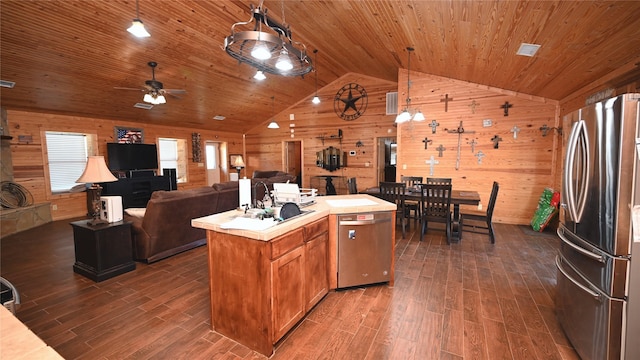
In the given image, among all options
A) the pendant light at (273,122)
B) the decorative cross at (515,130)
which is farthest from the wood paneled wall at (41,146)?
the decorative cross at (515,130)

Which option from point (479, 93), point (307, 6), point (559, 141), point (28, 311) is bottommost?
point (28, 311)

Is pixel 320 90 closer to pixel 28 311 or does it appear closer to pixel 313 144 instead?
pixel 313 144

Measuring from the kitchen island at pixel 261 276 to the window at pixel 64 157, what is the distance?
634 cm


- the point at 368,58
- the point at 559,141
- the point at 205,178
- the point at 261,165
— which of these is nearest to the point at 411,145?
the point at 368,58

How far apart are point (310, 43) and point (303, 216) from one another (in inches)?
177

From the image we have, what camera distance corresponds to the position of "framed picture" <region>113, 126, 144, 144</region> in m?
7.01

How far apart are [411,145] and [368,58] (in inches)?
87.4

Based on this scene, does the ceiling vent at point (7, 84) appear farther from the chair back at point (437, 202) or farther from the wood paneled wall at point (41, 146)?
the chair back at point (437, 202)

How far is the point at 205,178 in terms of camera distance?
9469mm

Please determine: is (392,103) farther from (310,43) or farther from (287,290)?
(287,290)

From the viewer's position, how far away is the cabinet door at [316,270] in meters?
2.33

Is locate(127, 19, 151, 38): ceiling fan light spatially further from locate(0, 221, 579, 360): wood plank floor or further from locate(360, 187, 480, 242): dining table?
locate(360, 187, 480, 242): dining table

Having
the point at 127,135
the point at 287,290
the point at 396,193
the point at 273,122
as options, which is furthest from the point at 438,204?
the point at 127,135

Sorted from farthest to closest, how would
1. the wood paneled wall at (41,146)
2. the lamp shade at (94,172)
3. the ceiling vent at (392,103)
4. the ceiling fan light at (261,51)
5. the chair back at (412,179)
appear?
the ceiling vent at (392,103)
the chair back at (412,179)
the wood paneled wall at (41,146)
the lamp shade at (94,172)
the ceiling fan light at (261,51)
